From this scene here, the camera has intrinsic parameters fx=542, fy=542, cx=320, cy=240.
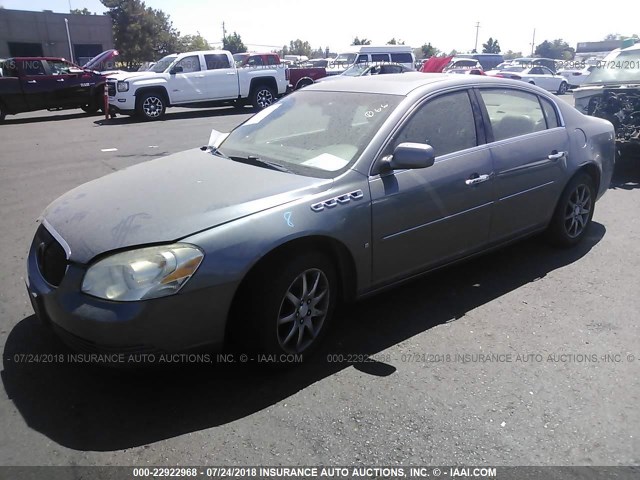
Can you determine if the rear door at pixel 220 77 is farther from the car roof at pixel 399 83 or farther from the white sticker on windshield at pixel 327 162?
the white sticker on windshield at pixel 327 162

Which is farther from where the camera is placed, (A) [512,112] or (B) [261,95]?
(B) [261,95]

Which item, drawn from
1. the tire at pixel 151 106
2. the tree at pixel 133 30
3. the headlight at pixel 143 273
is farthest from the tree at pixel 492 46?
the headlight at pixel 143 273

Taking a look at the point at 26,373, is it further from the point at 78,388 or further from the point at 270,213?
the point at 270,213

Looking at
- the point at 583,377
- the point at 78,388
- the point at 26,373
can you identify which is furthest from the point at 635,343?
the point at 26,373

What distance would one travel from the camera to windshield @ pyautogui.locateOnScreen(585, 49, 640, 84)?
894cm

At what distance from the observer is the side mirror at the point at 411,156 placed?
3.34 metres

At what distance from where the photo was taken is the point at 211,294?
2.73 meters

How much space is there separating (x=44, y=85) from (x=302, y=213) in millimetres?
15730

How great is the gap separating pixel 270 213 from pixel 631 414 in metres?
2.18

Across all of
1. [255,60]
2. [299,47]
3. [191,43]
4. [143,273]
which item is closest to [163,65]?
[255,60]

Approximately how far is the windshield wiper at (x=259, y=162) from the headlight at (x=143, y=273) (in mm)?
1032

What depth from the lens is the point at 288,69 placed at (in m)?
20.2

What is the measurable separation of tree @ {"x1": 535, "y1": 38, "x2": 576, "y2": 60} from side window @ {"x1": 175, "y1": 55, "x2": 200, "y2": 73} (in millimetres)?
89261

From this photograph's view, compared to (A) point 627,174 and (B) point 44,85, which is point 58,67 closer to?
(B) point 44,85
